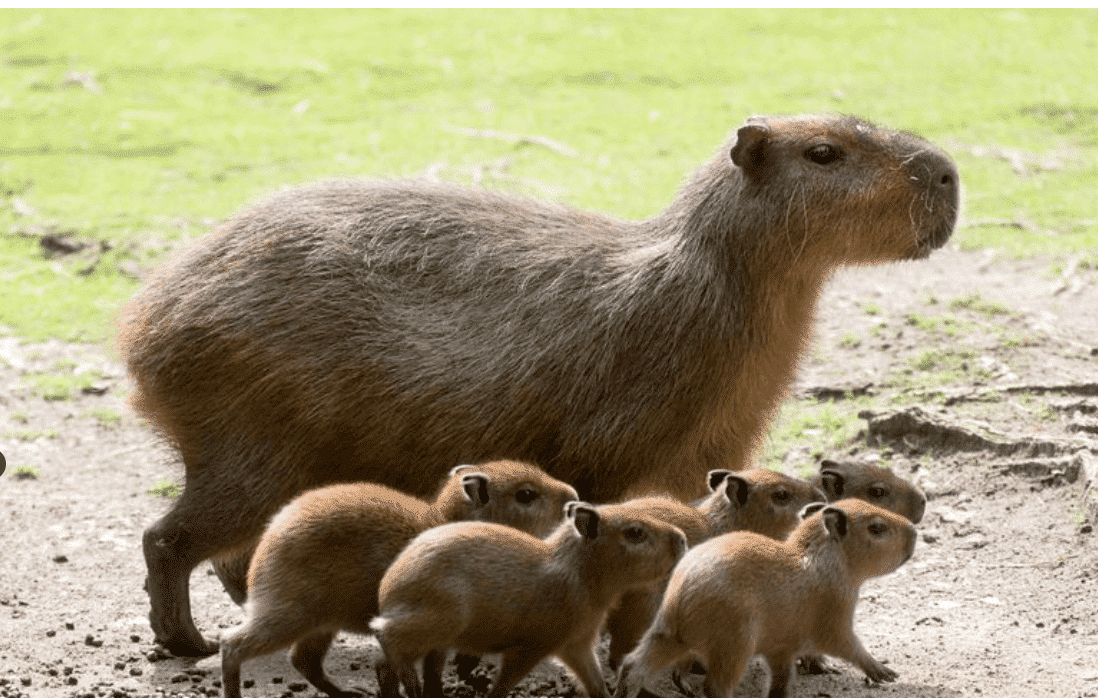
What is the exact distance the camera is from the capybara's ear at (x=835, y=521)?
5.65 meters

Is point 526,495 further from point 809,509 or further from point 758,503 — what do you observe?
point 809,509

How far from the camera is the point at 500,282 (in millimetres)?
6734

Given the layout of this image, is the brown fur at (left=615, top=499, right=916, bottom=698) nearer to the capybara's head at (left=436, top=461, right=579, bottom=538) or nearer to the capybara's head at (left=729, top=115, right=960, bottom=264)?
the capybara's head at (left=436, top=461, right=579, bottom=538)

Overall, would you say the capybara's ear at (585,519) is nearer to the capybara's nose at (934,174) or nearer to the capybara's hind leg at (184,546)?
the capybara's hind leg at (184,546)

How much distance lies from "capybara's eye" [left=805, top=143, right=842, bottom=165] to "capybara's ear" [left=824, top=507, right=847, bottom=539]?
4.98 feet

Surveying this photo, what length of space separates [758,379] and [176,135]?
29.0 ft

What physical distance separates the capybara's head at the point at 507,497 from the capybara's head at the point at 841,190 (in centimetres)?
135

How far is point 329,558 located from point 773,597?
1.39 m

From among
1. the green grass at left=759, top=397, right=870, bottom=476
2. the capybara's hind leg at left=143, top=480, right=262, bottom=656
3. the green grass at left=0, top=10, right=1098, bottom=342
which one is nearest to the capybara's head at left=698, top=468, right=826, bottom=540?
the capybara's hind leg at left=143, top=480, right=262, bottom=656

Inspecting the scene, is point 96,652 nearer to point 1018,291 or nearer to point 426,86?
point 1018,291

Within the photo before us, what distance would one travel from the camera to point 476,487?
580 cm

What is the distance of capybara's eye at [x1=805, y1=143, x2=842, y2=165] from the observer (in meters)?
6.56

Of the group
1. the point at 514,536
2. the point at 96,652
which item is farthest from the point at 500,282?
the point at 96,652

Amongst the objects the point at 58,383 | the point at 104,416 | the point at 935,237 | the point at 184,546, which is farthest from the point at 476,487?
the point at 58,383
